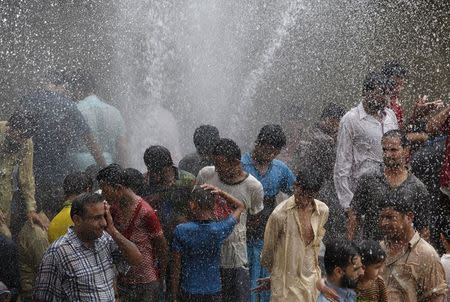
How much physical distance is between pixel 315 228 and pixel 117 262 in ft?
4.91

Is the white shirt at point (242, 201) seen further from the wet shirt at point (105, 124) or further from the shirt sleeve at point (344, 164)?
the wet shirt at point (105, 124)

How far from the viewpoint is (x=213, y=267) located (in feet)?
21.8

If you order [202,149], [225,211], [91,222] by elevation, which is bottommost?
[225,211]

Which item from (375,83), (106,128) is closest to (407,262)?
(375,83)

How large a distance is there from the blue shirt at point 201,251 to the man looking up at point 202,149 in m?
1.27

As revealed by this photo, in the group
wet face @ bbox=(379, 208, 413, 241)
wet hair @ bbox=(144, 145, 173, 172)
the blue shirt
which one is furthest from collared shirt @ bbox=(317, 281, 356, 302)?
wet hair @ bbox=(144, 145, 173, 172)

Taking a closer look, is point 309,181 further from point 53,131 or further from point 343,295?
point 53,131

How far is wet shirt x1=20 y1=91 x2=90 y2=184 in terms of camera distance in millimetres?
8195

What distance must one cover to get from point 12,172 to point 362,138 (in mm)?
3010

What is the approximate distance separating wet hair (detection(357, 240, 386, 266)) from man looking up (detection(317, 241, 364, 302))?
0.11 meters

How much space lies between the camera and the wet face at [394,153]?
6.73m

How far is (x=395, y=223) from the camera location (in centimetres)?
551

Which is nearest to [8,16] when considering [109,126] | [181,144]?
[181,144]

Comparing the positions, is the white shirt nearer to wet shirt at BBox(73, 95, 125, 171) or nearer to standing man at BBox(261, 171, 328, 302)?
standing man at BBox(261, 171, 328, 302)
